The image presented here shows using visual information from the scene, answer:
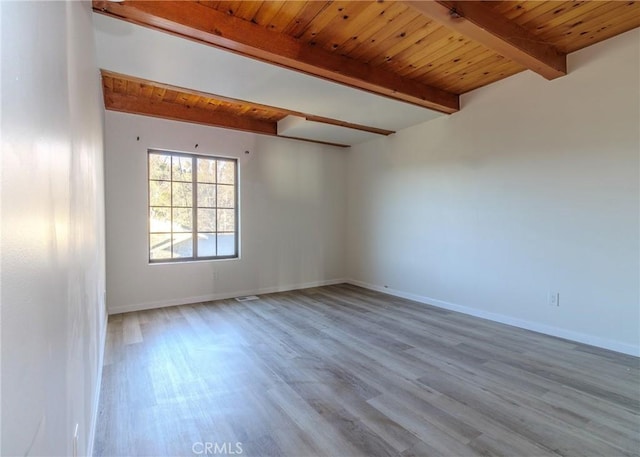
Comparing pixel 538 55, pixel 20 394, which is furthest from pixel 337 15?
pixel 20 394

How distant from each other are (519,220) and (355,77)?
7.70ft

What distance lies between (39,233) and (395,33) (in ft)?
9.14

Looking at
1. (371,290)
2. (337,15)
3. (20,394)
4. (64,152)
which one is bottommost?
(371,290)

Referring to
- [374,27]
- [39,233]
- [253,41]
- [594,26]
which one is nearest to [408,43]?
[374,27]

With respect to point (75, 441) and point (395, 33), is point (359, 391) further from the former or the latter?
point (395, 33)

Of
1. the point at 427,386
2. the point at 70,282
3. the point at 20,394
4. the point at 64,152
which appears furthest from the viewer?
the point at 427,386

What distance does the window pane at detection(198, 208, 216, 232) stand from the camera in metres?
4.54

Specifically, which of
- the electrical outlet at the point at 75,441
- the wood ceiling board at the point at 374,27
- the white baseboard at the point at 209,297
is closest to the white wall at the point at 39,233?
the electrical outlet at the point at 75,441

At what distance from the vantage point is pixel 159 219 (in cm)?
425

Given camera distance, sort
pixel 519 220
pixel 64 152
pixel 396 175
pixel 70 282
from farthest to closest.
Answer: pixel 396 175, pixel 519 220, pixel 70 282, pixel 64 152

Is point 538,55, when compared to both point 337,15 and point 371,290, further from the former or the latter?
point 371,290

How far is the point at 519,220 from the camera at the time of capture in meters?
3.43

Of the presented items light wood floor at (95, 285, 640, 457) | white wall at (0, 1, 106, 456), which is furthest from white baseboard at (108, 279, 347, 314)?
white wall at (0, 1, 106, 456)

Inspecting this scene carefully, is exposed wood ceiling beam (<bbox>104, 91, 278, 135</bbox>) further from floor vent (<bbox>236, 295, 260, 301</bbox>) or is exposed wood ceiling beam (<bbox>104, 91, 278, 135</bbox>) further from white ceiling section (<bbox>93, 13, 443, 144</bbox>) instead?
floor vent (<bbox>236, 295, 260, 301</bbox>)
